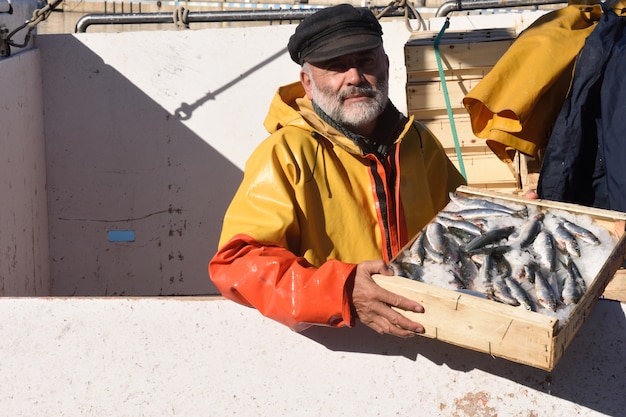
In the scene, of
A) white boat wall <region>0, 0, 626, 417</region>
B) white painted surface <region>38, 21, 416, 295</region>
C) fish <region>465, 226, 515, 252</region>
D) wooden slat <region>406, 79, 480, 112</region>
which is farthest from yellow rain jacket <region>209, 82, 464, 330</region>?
white painted surface <region>38, 21, 416, 295</region>

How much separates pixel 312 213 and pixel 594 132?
2.01 metres

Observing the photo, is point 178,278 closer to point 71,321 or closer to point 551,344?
point 71,321

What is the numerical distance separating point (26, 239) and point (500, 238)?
572cm

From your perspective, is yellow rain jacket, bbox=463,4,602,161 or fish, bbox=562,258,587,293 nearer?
fish, bbox=562,258,587,293

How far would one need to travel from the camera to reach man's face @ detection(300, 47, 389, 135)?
4.08 metres

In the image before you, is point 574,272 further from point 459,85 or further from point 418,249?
point 459,85

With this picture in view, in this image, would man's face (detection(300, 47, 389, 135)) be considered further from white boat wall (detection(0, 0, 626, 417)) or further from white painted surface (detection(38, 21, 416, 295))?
white painted surface (detection(38, 21, 416, 295))

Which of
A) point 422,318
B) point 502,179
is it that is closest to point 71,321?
point 422,318

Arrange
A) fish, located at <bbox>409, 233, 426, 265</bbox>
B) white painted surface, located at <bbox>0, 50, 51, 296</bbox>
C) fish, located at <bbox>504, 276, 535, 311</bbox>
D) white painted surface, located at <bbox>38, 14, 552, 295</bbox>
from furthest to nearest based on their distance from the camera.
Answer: white painted surface, located at <bbox>38, 14, 552, 295</bbox>
white painted surface, located at <bbox>0, 50, 51, 296</bbox>
fish, located at <bbox>409, 233, 426, 265</bbox>
fish, located at <bbox>504, 276, 535, 311</bbox>

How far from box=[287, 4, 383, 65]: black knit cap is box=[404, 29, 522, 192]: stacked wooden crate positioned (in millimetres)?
3152

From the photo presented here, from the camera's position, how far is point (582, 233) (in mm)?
3625

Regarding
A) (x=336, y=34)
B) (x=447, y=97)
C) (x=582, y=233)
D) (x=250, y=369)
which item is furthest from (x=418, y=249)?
(x=447, y=97)

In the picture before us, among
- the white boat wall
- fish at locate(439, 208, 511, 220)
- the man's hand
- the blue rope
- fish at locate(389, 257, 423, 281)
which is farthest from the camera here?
the white boat wall

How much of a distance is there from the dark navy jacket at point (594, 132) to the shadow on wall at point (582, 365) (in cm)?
136
